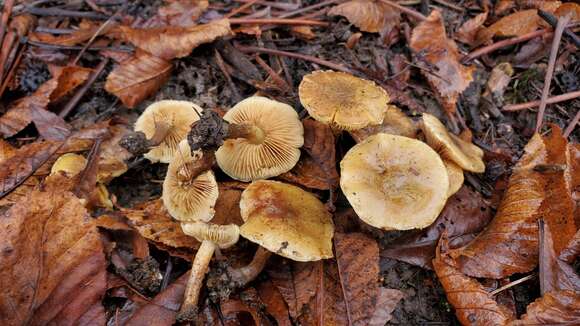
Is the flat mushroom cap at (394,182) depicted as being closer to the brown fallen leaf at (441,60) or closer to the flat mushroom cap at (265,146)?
the flat mushroom cap at (265,146)

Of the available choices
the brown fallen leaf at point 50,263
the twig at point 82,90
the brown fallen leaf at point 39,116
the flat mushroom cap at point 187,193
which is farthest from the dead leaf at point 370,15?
the brown fallen leaf at point 50,263

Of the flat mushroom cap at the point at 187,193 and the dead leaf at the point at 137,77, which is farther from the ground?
the dead leaf at the point at 137,77

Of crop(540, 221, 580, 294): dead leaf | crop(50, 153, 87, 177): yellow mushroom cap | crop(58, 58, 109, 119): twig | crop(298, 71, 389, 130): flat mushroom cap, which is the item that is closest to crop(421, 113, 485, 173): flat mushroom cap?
crop(298, 71, 389, 130): flat mushroom cap

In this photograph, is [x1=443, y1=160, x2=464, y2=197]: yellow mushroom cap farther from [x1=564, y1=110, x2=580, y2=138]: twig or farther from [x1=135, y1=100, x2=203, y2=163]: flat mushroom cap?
[x1=135, y1=100, x2=203, y2=163]: flat mushroom cap

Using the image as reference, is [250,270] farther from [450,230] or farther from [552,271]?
[552,271]

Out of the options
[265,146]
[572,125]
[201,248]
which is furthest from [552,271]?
[201,248]

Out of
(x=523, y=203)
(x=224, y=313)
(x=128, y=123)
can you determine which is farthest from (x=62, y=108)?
(x=523, y=203)
